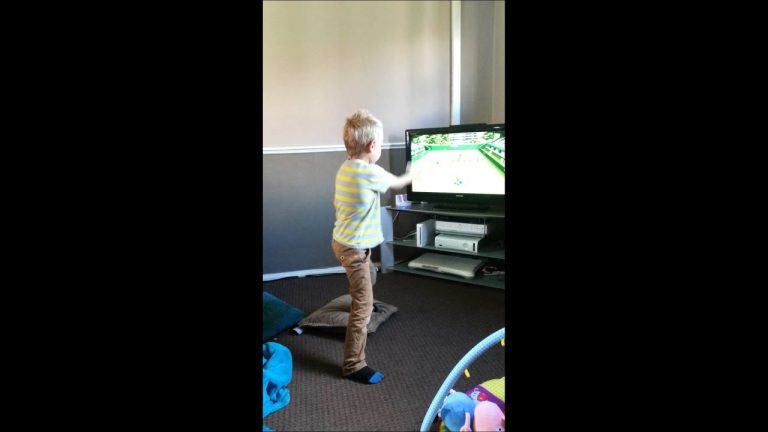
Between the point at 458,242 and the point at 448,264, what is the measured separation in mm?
196

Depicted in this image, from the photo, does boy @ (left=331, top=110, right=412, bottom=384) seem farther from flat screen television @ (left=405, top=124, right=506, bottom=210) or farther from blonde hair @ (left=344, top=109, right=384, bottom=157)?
flat screen television @ (left=405, top=124, right=506, bottom=210)

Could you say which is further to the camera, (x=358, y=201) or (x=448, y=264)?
(x=448, y=264)

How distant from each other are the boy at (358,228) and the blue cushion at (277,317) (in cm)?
51

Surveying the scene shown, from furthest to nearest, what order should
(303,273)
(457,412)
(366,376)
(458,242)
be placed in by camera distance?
(303,273)
(458,242)
(366,376)
(457,412)

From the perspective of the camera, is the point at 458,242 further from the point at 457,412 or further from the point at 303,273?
the point at 457,412

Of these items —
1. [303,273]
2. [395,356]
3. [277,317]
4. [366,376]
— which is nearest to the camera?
[366,376]

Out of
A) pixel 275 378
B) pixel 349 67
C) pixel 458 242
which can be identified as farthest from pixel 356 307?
pixel 349 67

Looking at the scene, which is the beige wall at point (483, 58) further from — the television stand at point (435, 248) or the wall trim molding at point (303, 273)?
the wall trim molding at point (303, 273)

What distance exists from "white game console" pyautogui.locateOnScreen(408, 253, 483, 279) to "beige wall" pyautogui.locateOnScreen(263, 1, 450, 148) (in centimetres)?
99

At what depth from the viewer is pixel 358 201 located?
189 centimetres
